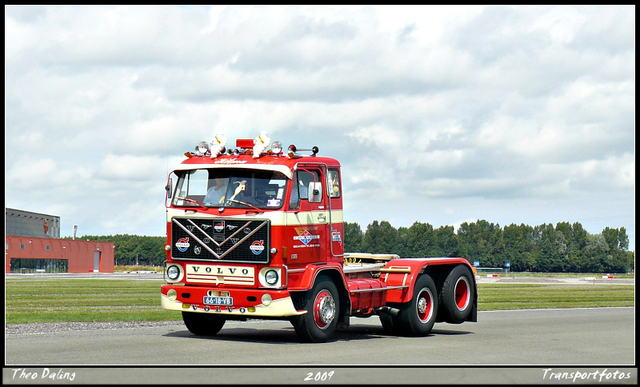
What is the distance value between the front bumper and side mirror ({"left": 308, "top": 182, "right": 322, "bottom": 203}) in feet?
6.19

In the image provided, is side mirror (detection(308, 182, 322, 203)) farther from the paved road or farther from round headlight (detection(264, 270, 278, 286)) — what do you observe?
the paved road

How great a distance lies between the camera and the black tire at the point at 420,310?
1578 cm

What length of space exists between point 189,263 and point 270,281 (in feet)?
5.35

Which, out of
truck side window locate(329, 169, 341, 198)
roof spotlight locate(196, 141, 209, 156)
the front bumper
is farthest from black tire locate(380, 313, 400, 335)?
roof spotlight locate(196, 141, 209, 156)

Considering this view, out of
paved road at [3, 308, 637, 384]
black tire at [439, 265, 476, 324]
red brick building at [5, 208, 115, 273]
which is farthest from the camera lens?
red brick building at [5, 208, 115, 273]

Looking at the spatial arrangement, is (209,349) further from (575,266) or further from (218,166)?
(575,266)

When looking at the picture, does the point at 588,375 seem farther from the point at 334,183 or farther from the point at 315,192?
the point at 334,183

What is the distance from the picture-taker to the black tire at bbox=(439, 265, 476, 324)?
16828 mm

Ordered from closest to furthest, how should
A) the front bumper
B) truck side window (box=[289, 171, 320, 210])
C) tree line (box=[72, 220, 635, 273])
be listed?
the front bumper, truck side window (box=[289, 171, 320, 210]), tree line (box=[72, 220, 635, 273])

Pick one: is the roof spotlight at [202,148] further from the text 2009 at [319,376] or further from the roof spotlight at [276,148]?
the text 2009 at [319,376]

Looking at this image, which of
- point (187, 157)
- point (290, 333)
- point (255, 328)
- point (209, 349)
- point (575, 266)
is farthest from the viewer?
point (575, 266)

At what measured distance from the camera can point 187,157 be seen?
15.1 m

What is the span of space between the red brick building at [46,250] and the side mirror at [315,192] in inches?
3195

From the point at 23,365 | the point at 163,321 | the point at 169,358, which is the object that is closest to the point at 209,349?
the point at 169,358
